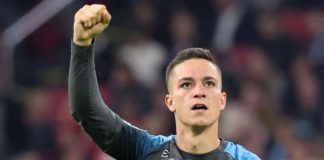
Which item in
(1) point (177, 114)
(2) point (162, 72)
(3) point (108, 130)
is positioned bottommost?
(3) point (108, 130)

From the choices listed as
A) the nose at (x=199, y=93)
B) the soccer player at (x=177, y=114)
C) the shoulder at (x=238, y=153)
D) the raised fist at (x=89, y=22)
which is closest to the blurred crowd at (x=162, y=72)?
the shoulder at (x=238, y=153)

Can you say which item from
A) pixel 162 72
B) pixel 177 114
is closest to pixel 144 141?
pixel 177 114

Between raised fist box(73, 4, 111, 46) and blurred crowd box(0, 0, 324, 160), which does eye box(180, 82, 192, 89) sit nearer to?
raised fist box(73, 4, 111, 46)

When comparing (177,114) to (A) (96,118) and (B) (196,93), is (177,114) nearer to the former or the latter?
(B) (196,93)

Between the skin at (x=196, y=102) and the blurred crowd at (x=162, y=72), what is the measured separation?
12.8 ft

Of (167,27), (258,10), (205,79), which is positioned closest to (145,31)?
(167,27)

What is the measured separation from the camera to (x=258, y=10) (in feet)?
34.4

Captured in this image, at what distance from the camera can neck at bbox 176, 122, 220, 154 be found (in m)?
5.00

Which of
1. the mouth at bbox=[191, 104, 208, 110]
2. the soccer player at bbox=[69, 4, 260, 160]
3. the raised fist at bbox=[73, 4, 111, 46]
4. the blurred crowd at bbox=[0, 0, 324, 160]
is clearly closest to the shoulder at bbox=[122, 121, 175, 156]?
the soccer player at bbox=[69, 4, 260, 160]

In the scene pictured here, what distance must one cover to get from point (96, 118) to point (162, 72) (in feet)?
17.0

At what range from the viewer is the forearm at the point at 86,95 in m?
4.72

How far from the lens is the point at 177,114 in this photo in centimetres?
505

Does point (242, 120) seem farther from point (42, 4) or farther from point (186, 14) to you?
point (42, 4)

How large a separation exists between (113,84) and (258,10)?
1.73 m
